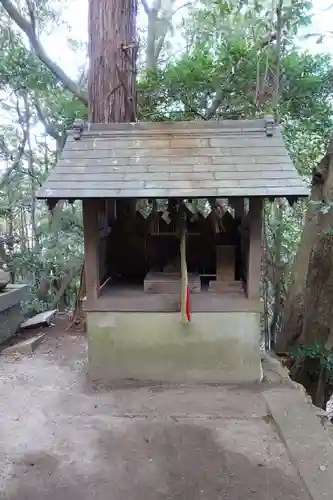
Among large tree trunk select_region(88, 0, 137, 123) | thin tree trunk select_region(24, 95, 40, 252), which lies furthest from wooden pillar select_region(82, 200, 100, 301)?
thin tree trunk select_region(24, 95, 40, 252)

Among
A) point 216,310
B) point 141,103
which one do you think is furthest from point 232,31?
point 216,310

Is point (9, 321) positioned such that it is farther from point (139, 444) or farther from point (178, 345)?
point (139, 444)

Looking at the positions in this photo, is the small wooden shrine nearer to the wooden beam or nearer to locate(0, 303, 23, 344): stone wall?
the wooden beam

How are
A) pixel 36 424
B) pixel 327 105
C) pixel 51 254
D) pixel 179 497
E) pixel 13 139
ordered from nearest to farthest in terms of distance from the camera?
pixel 179 497, pixel 36 424, pixel 327 105, pixel 51 254, pixel 13 139

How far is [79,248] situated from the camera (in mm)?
8516

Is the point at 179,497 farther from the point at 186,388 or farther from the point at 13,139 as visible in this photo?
the point at 13,139

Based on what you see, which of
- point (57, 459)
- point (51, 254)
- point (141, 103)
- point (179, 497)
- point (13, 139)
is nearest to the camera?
point (179, 497)

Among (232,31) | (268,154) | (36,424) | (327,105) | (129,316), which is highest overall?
(232,31)

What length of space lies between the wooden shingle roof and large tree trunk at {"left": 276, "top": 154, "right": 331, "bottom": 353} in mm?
1083

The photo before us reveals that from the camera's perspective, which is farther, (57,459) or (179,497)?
(57,459)

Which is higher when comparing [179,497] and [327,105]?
[327,105]

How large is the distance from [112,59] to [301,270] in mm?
3227

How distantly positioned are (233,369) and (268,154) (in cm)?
189

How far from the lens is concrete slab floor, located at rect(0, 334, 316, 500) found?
247cm
